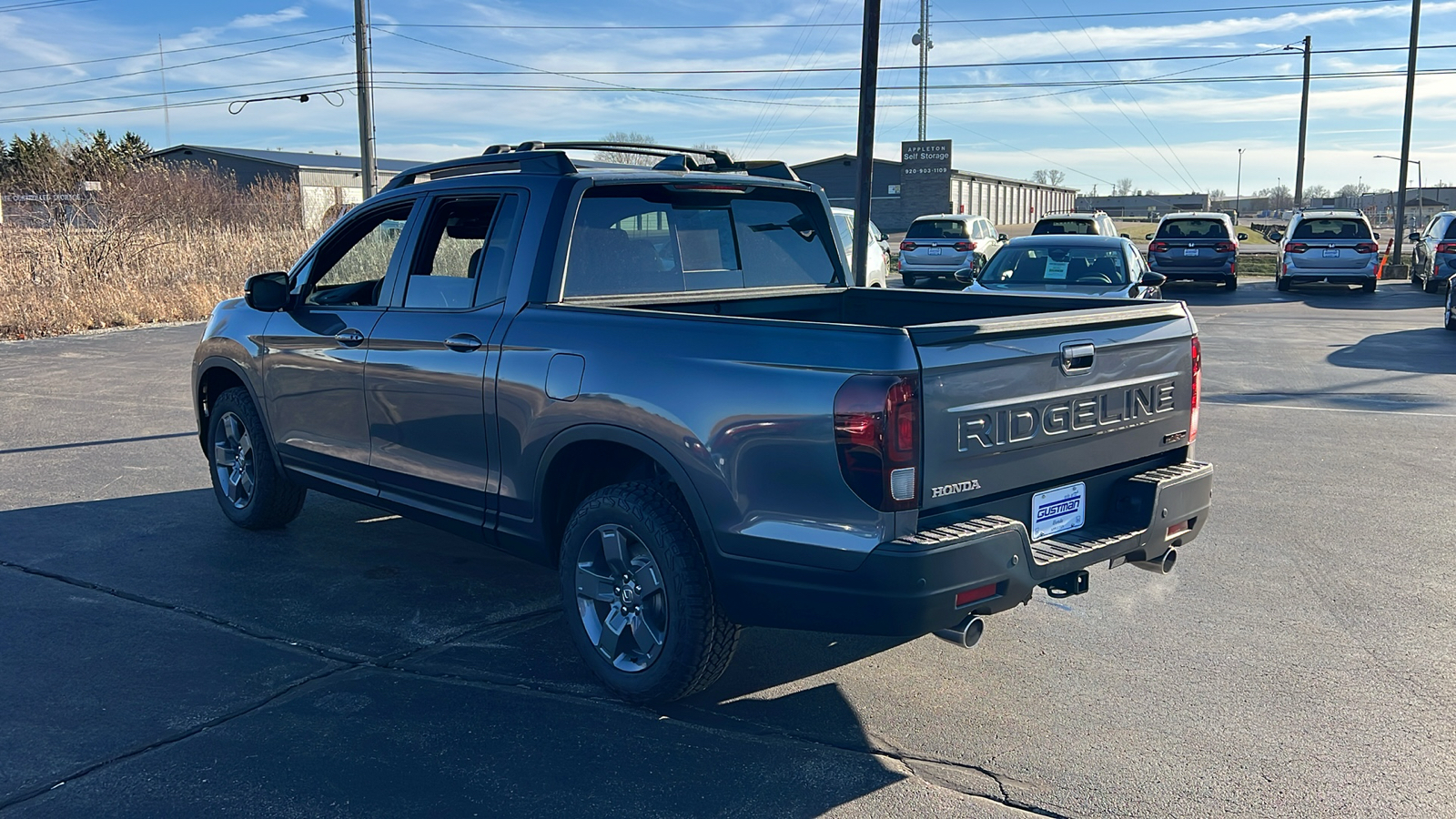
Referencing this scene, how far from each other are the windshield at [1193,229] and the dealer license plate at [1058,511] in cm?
2330

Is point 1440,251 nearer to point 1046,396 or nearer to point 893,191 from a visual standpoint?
point 1046,396

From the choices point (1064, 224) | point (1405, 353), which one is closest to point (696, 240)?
point (1405, 353)

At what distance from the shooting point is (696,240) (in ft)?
16.9

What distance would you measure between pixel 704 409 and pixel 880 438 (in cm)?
65

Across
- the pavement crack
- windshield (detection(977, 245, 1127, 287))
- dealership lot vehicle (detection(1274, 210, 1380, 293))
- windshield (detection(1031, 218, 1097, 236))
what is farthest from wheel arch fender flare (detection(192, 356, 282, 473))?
dealership lot vehicle (detection(1274, 210, 1380, 293))

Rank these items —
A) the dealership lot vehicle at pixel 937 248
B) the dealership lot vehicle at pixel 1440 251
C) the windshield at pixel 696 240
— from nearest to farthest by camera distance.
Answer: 1. the windshield at pixel 696 240
2. the dealership lot vehicle at pixel 1440 251
3. the dealership lot vehicle at pixel 937 248

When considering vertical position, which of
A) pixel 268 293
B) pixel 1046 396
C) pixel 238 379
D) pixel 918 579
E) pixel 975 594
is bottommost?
pixel 975 594

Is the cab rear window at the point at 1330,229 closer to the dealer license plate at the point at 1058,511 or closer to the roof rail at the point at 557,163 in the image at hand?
the roof rail at the point at 557,163

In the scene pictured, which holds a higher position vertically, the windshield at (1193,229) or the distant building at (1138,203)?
the distant building at (1138,203)

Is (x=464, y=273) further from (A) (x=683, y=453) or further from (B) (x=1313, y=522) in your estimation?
(B) (x=1313, y=522)

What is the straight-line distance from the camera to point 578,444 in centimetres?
427

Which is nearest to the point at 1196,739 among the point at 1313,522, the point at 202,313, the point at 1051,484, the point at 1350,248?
the point at 1051,484

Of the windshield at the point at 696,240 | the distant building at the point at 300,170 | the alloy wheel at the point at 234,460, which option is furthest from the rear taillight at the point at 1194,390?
the distant building at the point at 300,170

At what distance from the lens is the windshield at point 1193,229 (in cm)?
2536
